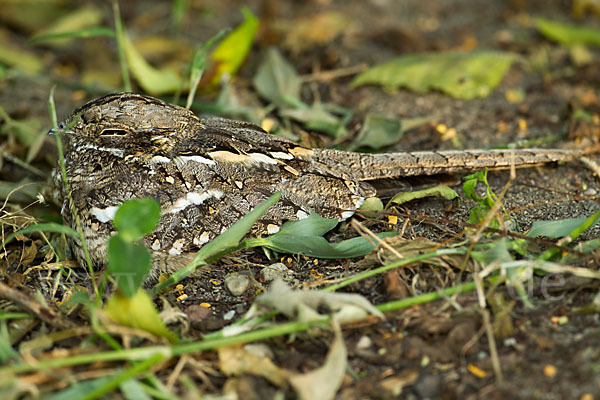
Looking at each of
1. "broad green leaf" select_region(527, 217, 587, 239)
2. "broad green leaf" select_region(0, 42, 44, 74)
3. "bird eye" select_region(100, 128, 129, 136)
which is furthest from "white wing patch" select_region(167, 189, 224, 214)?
"broad green leaf" select_region(0, 42, 44, 74)

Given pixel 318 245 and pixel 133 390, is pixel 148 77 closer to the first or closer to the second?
pixel 318 245

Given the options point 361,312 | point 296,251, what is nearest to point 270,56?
point 296,251

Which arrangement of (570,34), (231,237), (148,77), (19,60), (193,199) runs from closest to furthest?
(231,237)
(193,199)
(148,77)
(570,34)
(19,60)

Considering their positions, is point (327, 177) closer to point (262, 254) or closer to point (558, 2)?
point (262, 254)

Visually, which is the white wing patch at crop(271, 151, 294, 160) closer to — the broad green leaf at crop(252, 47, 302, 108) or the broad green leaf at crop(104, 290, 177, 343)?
the broad green leaf at crop(104, 290, 177, 343)

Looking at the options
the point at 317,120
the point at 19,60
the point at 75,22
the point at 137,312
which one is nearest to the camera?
the point at 137,312

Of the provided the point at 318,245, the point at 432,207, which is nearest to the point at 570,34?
the point at 432,207
